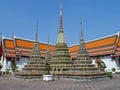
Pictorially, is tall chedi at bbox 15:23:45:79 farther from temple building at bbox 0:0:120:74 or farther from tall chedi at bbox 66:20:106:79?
temple building at bbox 0:0:120:74

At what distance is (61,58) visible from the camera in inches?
885

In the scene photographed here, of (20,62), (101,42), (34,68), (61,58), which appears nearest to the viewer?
(34,68)

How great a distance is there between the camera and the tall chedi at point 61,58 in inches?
858

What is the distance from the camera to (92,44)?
42906 mm

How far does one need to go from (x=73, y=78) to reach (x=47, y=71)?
3.53 meters

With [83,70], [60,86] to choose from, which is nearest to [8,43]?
[83,70]

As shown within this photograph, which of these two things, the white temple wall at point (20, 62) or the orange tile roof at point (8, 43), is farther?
the white temple wall at point (20, 62)

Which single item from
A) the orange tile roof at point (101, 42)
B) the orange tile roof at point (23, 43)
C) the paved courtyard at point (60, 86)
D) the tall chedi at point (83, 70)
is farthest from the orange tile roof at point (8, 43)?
the paved courtyard at point (60, 86)

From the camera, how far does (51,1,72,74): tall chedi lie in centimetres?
2180

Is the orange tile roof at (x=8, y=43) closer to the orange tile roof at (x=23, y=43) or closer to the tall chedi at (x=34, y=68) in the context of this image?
the orange tile roof at (x=23, y=43)

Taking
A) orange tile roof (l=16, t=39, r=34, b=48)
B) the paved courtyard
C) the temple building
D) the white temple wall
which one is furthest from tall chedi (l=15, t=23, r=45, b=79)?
orange tile roof (l=16, t=39, r=34, b=48)

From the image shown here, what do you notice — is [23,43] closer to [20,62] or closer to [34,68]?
[20,62]

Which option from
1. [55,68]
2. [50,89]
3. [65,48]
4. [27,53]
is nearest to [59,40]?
[65,48]

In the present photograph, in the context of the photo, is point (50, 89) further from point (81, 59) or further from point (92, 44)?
A: point (92, 44)
